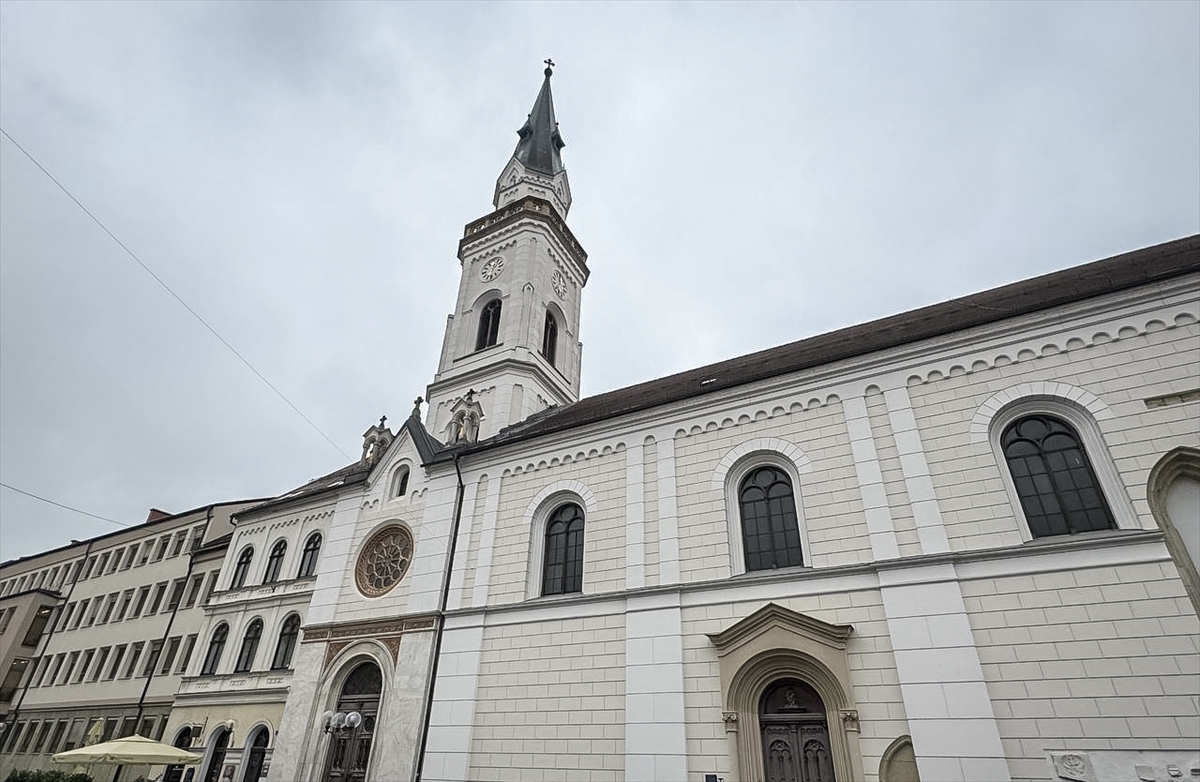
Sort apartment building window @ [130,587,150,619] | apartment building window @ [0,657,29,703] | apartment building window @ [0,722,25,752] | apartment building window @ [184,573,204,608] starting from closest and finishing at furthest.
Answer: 1. apartment building window @ [184,573,204,608]
2. apartment building window @ [130,587,150,619]
3. apartment building window @ [0,722,25,752]
4. apartment building window @ [0,657,29,703]

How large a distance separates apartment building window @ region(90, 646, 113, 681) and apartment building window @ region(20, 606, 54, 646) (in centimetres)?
946

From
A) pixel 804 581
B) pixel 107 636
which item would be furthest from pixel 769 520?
pixel 107 636

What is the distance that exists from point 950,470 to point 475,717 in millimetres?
12504

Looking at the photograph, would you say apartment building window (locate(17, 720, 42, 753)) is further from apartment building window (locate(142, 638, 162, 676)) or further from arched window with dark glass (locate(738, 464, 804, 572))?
arched window with dark glass (locate(738, 464, 804, 572))

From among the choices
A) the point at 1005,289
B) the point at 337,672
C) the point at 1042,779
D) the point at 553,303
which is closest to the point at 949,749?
the point at 1042,779

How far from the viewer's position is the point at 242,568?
984 inches

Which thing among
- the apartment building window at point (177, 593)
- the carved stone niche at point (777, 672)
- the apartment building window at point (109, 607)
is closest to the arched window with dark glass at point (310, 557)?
the apartment building window at point (177, 593)

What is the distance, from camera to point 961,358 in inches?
546

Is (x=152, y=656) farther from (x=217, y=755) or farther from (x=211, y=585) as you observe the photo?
(x=217, y=755)

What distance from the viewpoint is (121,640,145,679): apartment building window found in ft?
90.0

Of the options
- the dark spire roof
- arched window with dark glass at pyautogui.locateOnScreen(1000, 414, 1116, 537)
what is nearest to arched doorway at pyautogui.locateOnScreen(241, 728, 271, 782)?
arched window with dark glass at pyautogui.locateOnScreen(1000, 414, 1116, 537)

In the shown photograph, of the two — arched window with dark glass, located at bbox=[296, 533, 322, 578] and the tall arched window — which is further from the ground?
the tall arched window

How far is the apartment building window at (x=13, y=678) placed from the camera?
33.8 m

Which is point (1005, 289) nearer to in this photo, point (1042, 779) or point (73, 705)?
point (1042, 779)
